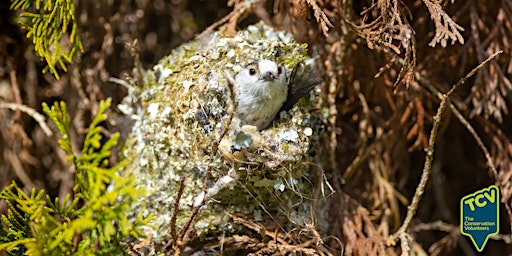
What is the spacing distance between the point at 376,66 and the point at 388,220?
363mm

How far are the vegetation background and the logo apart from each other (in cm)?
10

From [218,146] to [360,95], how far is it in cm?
49

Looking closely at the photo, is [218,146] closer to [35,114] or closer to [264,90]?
[264,90]

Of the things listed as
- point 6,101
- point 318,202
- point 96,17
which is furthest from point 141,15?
point 318,202

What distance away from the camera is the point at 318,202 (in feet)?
3.88

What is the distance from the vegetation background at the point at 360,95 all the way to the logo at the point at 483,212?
Answer: 0.10m

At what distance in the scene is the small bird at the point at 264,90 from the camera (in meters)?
1.04

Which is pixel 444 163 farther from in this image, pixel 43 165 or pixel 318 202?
pixel 43 165

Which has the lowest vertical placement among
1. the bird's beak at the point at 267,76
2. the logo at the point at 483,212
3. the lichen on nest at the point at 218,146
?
the logo at the point at 483,212

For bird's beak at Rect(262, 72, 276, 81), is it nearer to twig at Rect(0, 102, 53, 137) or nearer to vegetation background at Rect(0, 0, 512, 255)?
vegetation background at Rect(0, 0, 512, 255)

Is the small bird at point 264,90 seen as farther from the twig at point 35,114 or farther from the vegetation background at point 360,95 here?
the twig at point 35,114

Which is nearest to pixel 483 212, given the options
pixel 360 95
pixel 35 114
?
pixel 360 95

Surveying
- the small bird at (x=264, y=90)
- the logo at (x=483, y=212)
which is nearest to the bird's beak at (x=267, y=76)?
the small bird at (x=264, y=90)

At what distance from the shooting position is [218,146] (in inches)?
38.9
